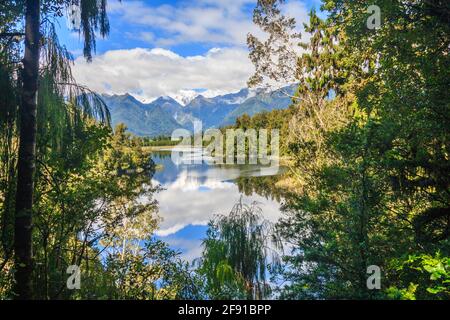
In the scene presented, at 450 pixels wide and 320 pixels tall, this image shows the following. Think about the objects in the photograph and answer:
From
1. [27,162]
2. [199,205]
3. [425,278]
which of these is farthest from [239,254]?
[199,205]

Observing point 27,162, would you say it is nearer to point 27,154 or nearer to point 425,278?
point 27,154

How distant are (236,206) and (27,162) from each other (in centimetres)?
453

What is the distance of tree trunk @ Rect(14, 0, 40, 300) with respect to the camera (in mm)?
3824

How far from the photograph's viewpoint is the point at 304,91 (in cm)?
1875

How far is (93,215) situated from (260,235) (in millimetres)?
3458

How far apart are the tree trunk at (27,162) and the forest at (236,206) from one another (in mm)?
13

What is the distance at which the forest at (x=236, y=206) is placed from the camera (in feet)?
13.3

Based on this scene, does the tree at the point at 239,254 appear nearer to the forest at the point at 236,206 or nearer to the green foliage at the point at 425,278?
the forest at the point at 236,206

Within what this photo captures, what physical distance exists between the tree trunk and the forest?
13 millimetres

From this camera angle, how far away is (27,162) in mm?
3867

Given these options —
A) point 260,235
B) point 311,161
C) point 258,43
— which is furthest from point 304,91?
point 260,235

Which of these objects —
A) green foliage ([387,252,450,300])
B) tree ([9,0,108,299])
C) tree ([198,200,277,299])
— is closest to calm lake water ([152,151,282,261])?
tree ([198,200,277,299])

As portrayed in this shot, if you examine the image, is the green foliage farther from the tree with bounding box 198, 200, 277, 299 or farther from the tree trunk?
the tree trunk
